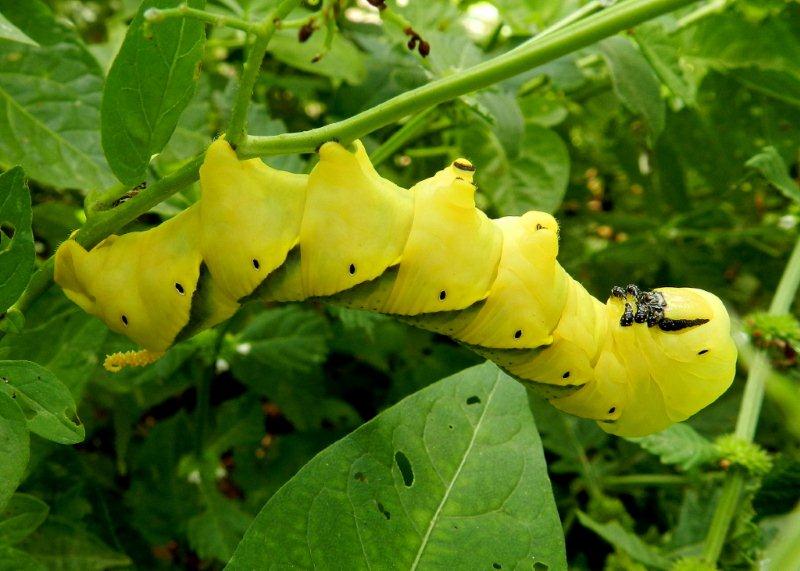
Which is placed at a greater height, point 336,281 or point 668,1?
point 668,1

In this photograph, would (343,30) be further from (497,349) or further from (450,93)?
(450,93)

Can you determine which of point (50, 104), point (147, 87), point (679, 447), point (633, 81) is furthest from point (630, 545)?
point (50, 104)

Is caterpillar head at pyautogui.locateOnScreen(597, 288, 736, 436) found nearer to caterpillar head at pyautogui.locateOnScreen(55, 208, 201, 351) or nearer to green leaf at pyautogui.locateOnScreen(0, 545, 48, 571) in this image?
caterpillar head at pyautogui.locateOnScreen(55, 208, 201, 351)

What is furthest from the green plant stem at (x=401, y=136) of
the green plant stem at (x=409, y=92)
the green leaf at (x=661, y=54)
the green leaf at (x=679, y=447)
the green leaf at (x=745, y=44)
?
the green leaf at (x=745, y=44)

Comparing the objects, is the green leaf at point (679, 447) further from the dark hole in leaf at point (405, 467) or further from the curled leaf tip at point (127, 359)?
the curled leaf tip at point (127, 359)

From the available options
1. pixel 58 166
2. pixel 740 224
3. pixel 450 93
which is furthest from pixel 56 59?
pixel 740 224

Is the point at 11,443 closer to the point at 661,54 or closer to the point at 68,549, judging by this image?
the point at 68,549
